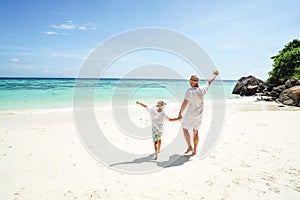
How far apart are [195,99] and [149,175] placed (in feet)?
6.51

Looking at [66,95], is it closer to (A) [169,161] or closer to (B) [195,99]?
(A) [169,161]

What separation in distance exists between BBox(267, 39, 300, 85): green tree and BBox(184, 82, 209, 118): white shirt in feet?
71.0

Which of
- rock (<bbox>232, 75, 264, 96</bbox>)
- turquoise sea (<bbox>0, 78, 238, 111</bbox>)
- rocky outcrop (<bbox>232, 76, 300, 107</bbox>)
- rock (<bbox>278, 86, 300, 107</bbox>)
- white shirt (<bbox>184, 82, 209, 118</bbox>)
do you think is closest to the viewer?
white shirt (<bbox>184, 82, 209, 118</bbox>)

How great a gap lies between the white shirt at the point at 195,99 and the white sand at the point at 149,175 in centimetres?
109

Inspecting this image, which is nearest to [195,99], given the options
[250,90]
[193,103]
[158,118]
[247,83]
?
[193,103]

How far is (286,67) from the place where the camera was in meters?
23.9

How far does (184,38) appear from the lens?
8180mm

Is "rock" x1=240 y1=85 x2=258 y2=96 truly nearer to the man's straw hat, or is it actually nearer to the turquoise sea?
the turquoise sea

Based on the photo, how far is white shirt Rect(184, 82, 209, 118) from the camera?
505 cm

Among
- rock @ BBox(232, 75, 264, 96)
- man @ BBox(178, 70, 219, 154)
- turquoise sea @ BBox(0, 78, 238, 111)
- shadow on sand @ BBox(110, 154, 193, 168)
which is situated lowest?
shadow on sand @ BBox(110, 154, 193, 168)

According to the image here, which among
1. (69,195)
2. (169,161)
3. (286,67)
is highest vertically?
(286,67)

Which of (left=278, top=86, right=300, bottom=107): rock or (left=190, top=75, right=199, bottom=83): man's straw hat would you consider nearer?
(left=190, top=75, right=199, bottom=83): man's straw hat

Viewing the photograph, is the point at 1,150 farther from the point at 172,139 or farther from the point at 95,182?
the point at 172,139

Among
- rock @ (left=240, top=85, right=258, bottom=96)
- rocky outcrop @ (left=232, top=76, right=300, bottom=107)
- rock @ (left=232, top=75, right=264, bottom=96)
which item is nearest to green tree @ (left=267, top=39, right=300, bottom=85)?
rocky outcrop @ (left=232, top=76, right=300, bottom=107)
